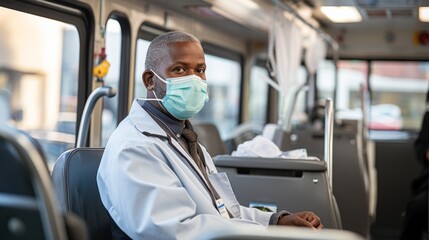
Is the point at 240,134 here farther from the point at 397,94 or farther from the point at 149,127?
the point at 149,127

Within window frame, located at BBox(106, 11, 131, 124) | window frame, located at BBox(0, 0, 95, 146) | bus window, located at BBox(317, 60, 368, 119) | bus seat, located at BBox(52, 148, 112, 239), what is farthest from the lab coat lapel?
bus window, located at BBox(317, 60, 368, 119)

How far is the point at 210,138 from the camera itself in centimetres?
577

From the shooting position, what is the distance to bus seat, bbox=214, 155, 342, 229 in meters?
3.52

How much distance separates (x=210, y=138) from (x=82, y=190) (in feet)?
10.4

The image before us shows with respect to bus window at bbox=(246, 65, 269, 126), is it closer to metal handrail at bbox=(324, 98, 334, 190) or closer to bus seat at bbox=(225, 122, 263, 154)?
bus seat at bbox=(225, 122, 263, 154)

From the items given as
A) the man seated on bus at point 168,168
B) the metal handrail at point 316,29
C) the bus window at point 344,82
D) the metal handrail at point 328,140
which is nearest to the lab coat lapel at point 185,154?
the man seated on bus at point 168,168

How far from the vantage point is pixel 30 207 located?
5.21ft

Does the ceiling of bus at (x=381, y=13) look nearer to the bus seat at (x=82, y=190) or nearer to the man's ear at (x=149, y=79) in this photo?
the man's ear at (x=149, y=79)

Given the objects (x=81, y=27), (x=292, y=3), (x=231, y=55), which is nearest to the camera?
(x=81, y=27)

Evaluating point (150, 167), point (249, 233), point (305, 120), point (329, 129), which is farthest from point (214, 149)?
point (249, 233)

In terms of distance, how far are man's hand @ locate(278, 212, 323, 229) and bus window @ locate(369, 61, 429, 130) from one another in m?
6.58

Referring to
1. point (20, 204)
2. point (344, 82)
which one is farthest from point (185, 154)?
point (344, 82)

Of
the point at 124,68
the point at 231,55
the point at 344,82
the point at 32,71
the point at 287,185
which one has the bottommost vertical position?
the point at 287,185

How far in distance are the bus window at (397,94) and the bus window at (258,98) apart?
4.60ft
